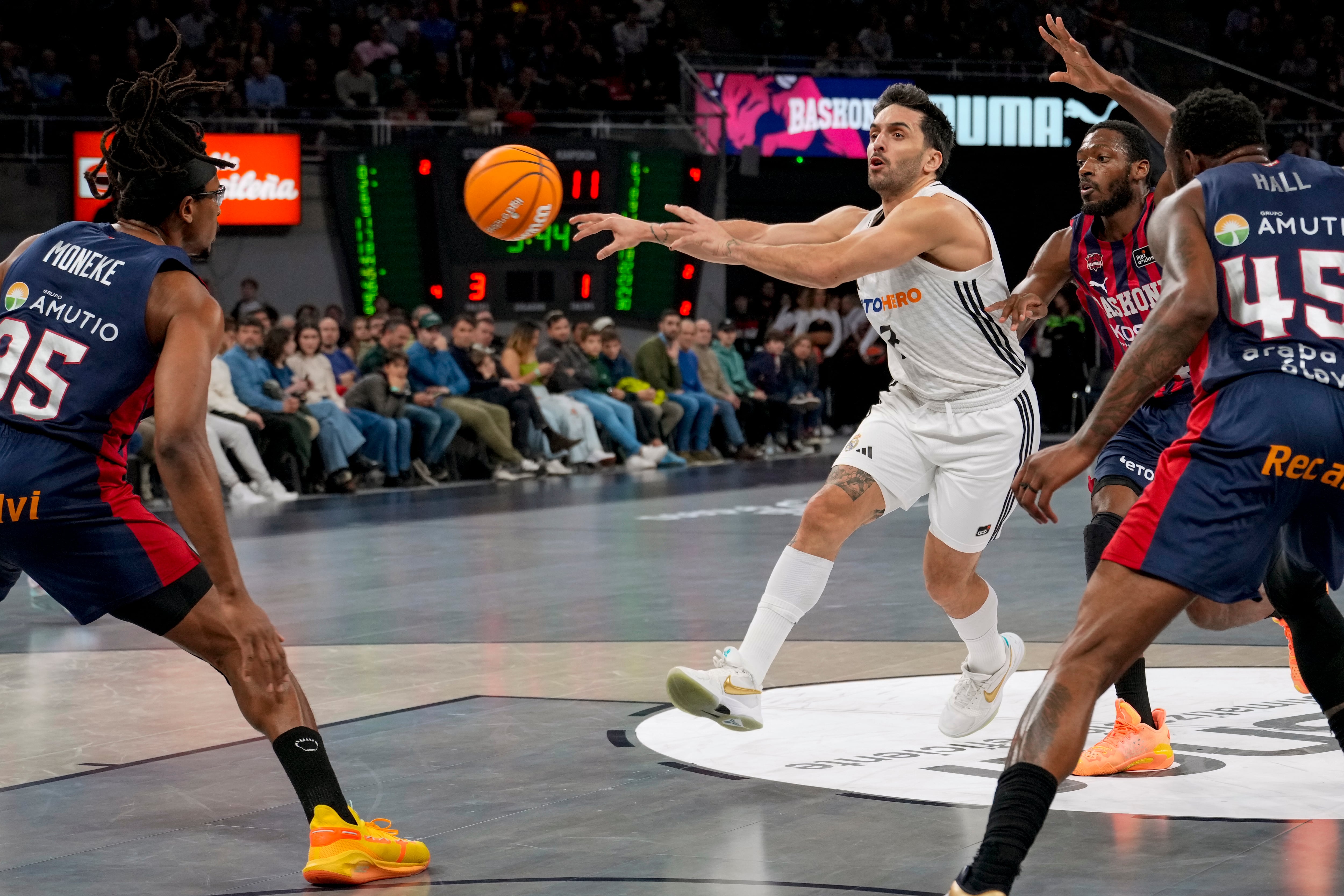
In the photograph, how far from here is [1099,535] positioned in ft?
16.4

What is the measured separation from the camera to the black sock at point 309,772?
3.89 metres

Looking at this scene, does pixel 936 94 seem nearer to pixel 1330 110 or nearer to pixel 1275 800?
pixel 1330 110

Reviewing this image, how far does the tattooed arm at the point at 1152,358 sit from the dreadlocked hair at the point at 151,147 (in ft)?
6.82

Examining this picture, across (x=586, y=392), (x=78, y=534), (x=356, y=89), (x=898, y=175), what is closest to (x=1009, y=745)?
(x=898, y=175)

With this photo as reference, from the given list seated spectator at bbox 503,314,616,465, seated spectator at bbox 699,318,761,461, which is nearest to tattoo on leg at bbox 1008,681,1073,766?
seated spectator at bbox 503,314,616,465

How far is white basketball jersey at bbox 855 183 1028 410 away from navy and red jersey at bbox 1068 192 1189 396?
271 millimetres

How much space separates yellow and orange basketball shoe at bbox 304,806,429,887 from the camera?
377cm

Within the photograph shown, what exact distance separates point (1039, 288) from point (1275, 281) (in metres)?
1.75

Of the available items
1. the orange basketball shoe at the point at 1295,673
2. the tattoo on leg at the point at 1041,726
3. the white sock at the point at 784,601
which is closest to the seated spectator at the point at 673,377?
the orange basketball shoe at the point at 1295,673

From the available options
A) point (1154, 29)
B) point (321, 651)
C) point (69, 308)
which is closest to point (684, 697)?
point (69, 308)

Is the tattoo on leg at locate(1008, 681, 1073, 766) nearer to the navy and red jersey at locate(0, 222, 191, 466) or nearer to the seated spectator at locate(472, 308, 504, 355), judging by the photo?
the navy and red jersey at locate(0, 222, 191, 466)

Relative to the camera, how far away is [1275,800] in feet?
14.3

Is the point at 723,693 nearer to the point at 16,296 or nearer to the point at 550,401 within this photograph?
the point at 16,296

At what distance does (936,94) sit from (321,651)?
18.3 meters
